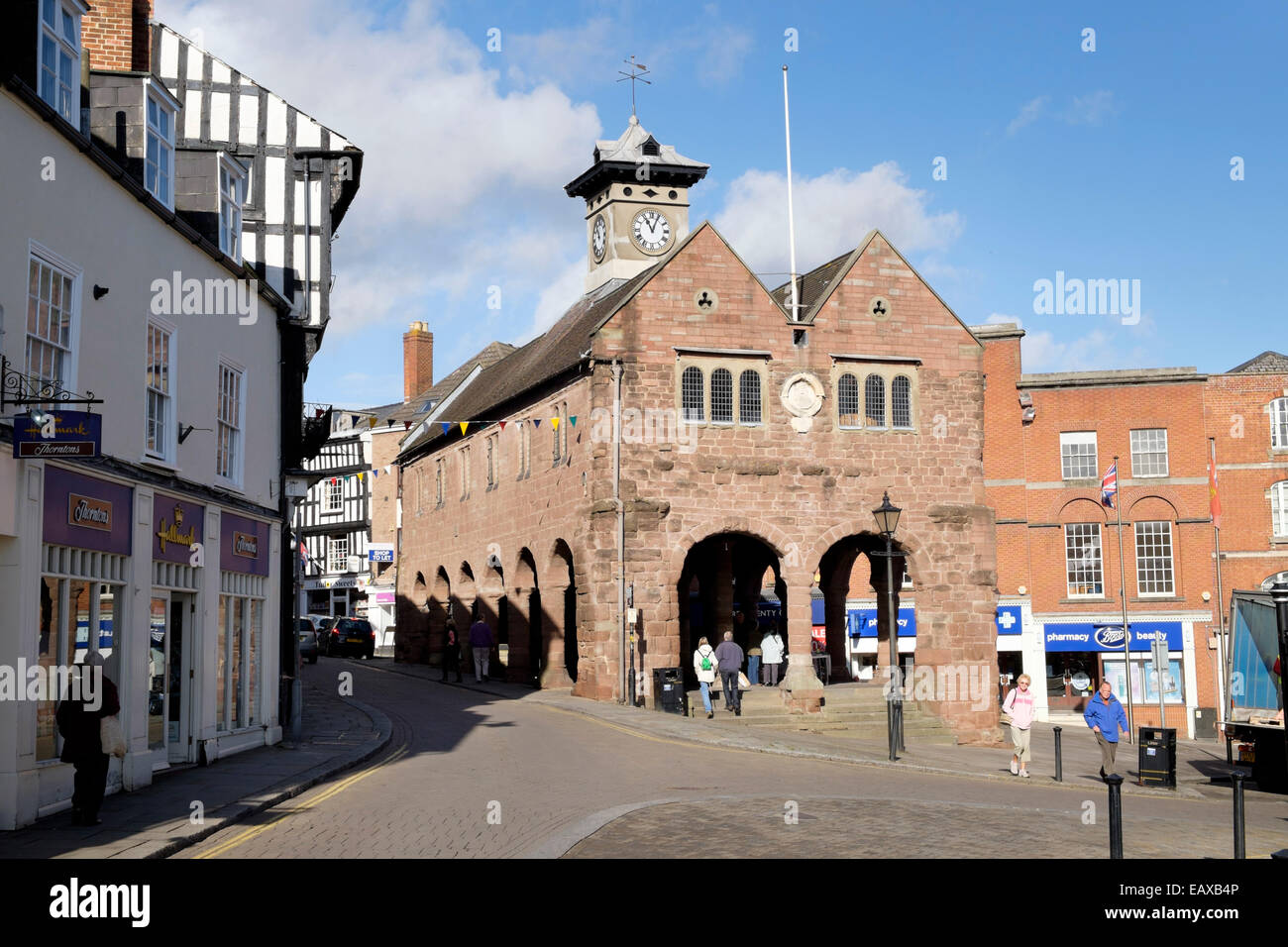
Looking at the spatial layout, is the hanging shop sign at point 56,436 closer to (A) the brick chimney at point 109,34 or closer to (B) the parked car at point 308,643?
(A) the brick chimney at point 109,34

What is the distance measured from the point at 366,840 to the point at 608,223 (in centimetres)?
3437

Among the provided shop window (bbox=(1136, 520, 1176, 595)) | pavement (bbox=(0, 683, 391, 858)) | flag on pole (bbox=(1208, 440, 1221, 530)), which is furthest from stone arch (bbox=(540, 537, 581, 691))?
flag on pole (bbox=(1208, 440, 1221, 530))

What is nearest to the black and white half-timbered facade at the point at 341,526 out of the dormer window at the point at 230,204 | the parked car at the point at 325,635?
the parked car at the point at 325,635

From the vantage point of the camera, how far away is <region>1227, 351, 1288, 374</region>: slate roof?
145ft

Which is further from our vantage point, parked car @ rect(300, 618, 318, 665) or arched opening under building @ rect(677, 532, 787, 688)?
parked car @ rect(300, 618, 318, 665)

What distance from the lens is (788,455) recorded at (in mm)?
32969

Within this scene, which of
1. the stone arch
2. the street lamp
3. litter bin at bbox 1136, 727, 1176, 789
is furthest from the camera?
the stone arch

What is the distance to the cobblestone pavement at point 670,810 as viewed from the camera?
12336 mm

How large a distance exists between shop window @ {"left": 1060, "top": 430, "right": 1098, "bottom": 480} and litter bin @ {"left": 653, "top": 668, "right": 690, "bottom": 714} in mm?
19782

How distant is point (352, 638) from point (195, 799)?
39.5 m

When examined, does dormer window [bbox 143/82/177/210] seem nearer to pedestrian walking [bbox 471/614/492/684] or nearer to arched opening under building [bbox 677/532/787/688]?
arched opening under building [bbox 677/532/787/688]

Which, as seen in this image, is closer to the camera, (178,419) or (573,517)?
(178,419)
